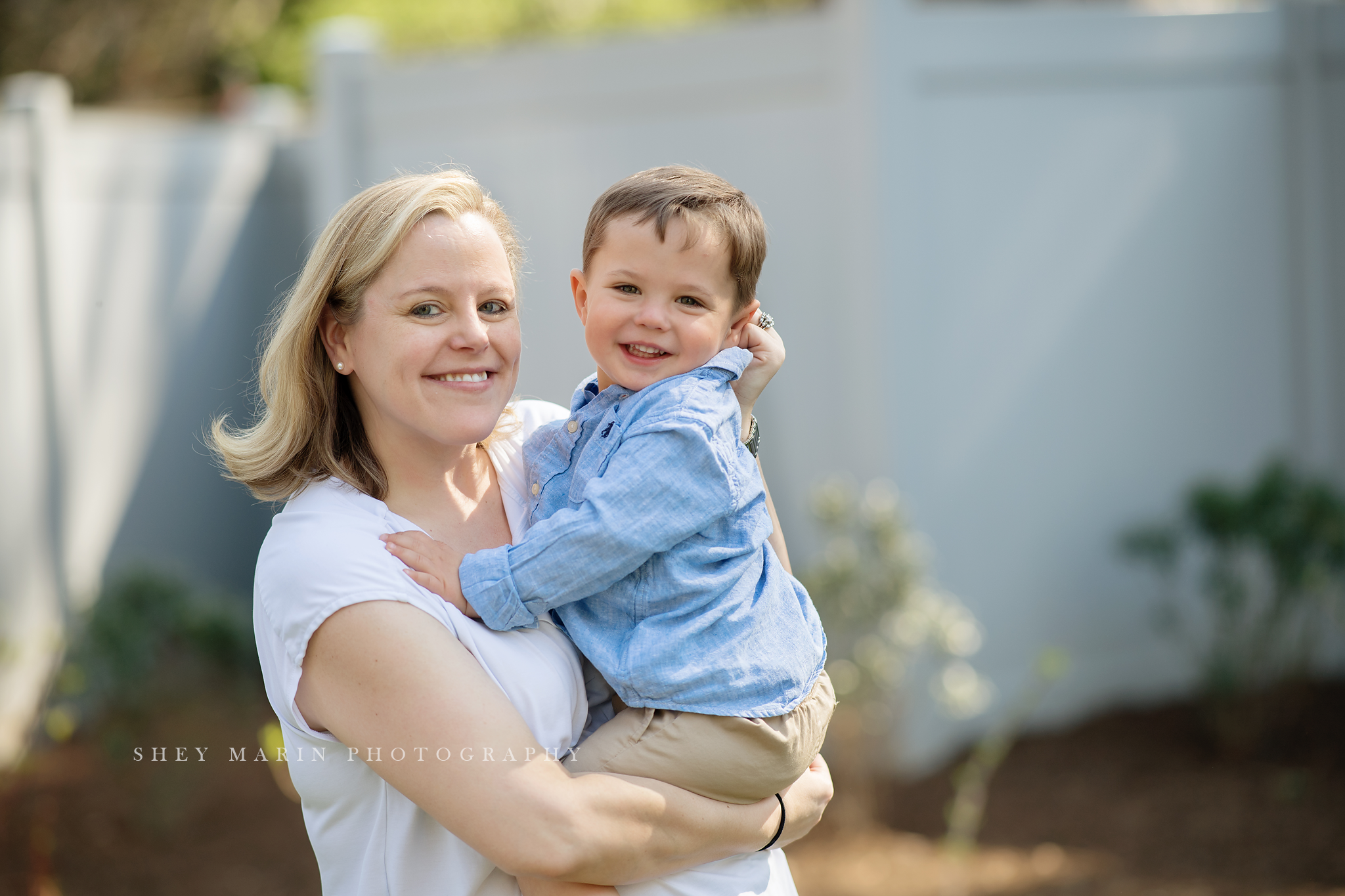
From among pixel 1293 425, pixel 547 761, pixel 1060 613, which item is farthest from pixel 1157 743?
pixel 547 761

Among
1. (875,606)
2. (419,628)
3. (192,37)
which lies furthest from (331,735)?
(192,37)

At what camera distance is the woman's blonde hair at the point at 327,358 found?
1846 mm

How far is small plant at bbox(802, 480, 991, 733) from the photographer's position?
4520 mm

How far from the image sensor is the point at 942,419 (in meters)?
5.10

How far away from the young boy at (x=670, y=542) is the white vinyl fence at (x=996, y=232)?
308 centimetres

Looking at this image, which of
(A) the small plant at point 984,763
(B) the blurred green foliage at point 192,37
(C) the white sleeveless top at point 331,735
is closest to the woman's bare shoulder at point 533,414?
(C) the white sleeveless top at point 331,735

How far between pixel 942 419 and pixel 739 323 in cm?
318

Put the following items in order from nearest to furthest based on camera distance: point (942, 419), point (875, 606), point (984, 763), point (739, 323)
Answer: point (739, 323)
point (875, 606)
point (984, 763)
point (942, 419)

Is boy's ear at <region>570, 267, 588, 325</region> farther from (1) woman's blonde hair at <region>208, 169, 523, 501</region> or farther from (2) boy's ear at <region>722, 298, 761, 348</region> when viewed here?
(2) boy's ear at <region>722, 298, 761, 348</region>

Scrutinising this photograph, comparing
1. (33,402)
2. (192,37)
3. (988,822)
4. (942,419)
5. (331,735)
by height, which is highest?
(192,37)

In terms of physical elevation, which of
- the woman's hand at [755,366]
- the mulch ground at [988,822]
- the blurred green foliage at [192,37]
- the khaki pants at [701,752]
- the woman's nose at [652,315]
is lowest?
the mulch ground at [988,822]

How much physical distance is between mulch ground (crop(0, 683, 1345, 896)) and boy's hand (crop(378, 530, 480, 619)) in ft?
9.63

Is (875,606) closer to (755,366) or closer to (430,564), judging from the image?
(755,366)

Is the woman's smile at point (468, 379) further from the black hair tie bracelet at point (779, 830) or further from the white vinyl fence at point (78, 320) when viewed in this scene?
the white vinyl fence at point (78, 320)
